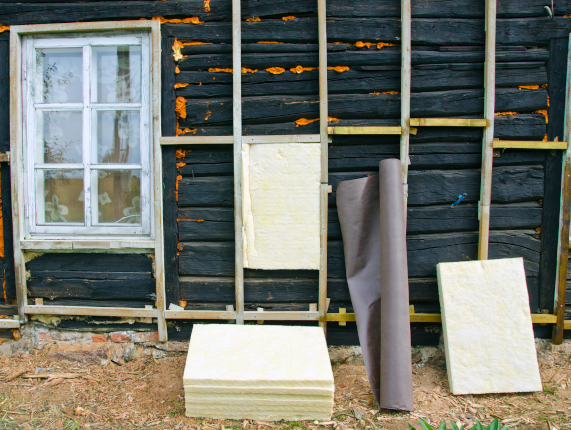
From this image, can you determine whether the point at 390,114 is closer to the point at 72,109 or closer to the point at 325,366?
the point at 325,366

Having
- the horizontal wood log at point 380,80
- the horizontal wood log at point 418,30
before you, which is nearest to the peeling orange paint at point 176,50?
the horizontal wood log at point 418,30

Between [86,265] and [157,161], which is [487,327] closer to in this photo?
[157,161]

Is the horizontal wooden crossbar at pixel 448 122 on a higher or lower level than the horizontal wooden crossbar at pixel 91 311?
higher

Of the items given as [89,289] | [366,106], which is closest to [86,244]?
[89,289]

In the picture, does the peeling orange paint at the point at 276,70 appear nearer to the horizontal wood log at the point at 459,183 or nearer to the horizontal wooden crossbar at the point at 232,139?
the horizontal wooden crossbar at the point at 232,139

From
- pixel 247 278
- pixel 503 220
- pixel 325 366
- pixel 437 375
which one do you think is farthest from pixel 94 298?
pixel 503 220

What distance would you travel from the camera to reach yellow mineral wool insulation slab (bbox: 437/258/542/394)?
8.27 feet

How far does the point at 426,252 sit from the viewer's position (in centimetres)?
281

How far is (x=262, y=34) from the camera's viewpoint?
8.95ft

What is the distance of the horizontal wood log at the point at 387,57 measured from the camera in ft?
8.91

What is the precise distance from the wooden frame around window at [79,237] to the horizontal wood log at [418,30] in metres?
0.45

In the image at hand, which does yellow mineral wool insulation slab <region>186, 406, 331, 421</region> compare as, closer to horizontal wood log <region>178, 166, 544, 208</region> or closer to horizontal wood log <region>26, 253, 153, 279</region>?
horizontal wood log <region>26, 253, 153, 279</region>

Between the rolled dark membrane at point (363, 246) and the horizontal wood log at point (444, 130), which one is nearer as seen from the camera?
the rolled dark membrane at point (363, 246)

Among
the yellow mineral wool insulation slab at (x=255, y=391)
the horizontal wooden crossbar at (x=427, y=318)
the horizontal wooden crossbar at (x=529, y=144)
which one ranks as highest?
the horizontal wooden crossbar at (x=529, y=144)
